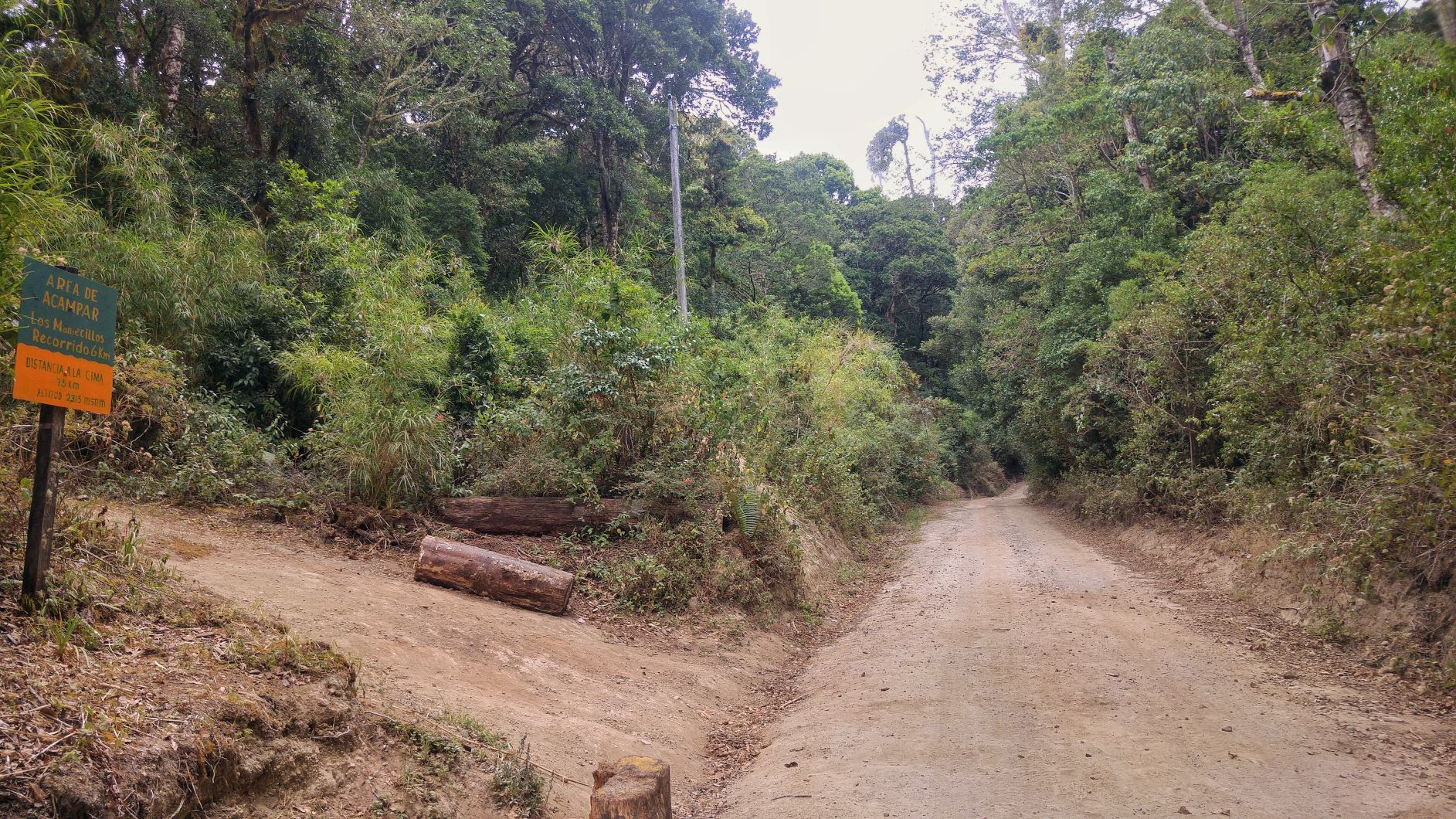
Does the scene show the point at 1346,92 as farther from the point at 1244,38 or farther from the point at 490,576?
the point at 490,576

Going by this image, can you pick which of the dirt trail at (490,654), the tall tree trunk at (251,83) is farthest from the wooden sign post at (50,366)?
the tall tree trunk at (251,83)

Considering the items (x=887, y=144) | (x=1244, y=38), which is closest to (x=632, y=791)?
(x=1244, y=38)

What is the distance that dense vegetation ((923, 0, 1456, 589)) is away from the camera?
7062 mm

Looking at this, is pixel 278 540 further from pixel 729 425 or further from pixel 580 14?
pixel 580 14

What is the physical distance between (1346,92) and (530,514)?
12.0 meters

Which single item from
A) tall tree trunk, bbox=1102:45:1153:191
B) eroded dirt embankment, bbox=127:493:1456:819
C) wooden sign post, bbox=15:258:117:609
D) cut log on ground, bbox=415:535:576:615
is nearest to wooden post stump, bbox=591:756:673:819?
eroded dirt embankment, bbox=127:493:1456:819

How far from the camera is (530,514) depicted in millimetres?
9727

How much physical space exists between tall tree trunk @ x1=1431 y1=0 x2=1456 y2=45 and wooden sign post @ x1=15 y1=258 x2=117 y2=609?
675 centimetres

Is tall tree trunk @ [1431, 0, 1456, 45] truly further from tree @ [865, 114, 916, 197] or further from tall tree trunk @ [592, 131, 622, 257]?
tree @ [865, 114, 916, 197]

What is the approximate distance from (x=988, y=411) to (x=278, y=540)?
3232 cm

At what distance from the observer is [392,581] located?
25.0 ft

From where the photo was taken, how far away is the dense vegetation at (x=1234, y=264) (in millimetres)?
7062

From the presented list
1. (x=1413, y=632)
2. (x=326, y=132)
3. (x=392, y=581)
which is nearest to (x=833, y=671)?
(x=392, y=581)

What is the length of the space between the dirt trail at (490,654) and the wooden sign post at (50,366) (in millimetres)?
1829
